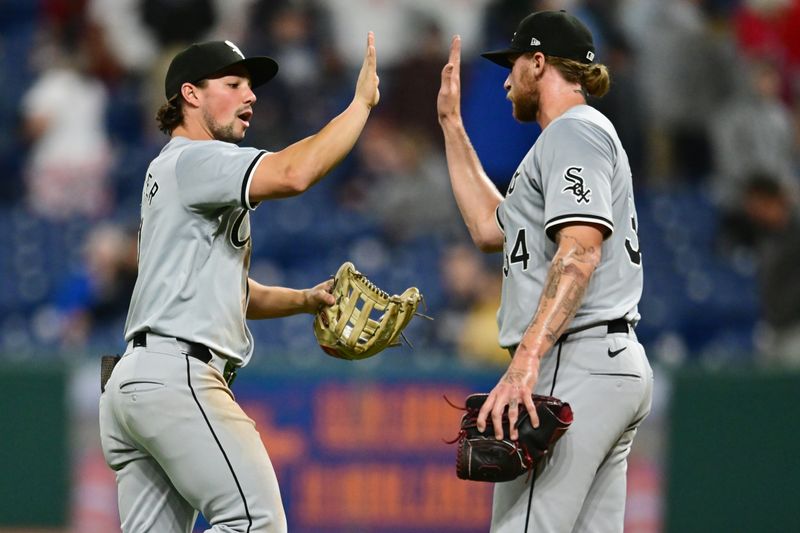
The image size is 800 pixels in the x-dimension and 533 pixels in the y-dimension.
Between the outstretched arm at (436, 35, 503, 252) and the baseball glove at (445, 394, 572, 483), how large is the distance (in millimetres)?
936

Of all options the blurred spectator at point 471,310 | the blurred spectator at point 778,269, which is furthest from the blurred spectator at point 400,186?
the blurred spectator at point 778,269

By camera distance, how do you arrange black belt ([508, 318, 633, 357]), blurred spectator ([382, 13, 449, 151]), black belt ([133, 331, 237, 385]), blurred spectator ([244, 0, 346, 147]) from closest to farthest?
black belt ([508, 318, 633, 357])
black belt ([133, 331, 237, 385])
blurred spectator ([382, 13, 449, 151])
blurred spectator ([244, 0, 346, 147])

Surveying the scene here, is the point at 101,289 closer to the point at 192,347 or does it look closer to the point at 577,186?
the point at 192,347

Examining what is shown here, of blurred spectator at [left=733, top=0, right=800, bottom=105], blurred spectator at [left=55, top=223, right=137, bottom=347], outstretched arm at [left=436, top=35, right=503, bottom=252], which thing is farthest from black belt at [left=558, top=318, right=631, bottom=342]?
blurred spectator at [left=733, top=0, right=800, bottom=105]

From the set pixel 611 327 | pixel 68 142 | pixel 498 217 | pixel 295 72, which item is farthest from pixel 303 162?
pixel 68 142

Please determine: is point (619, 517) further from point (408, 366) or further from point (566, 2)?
point (566, 2)

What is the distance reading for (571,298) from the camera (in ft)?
11.5

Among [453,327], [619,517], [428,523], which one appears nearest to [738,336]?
[453,327]

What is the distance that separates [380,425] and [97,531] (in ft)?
5.70

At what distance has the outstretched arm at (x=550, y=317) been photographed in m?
3.44

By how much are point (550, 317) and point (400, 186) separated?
5496 millimetres

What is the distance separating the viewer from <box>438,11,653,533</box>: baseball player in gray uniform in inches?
138

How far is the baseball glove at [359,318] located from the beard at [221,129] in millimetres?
627

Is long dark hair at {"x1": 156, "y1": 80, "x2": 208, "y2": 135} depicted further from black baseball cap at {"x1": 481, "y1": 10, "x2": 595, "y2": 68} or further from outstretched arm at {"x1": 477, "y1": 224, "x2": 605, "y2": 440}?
outstretched arm at {"x1": 477, "y1": 224, "x2": 605, "y2": 440}
